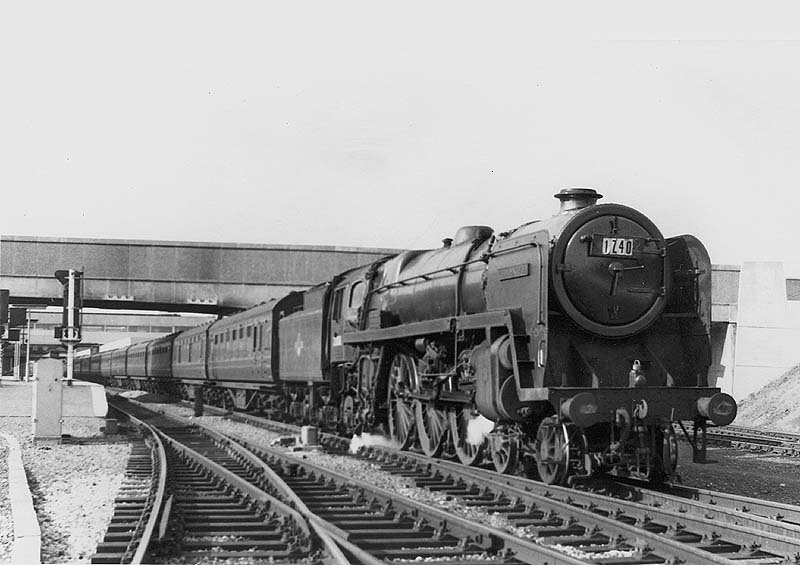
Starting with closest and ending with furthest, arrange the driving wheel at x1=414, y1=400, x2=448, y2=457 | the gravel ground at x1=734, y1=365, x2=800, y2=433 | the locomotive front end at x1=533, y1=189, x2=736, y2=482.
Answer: the locomotive front end at x1=533, y1=189, x2=736, y2=482, the driving wheel at x1=414, y1=400, x2=448, y2=457, the gravel ground at x1=734, y1=365, x2=800, y2=433

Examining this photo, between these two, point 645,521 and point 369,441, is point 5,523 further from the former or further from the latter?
point 369,441

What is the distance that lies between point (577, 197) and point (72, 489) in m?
6.31

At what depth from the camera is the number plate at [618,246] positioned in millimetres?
9156

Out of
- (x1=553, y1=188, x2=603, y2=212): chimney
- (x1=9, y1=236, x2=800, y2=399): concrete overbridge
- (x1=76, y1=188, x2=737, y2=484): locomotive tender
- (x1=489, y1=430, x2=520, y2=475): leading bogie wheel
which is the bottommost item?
(x1=489, y1=430, x2=520, y2=475): leading bogie wheel

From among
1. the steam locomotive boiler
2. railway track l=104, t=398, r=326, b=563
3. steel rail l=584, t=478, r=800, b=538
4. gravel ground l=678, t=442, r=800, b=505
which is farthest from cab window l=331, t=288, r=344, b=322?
steel rail l=584, t=478, r=800, b=538

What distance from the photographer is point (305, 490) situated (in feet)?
29.5

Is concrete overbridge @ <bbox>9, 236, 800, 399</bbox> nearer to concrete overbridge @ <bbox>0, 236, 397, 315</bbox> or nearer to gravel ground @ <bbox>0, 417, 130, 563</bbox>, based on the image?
concrete overbridge @ <bbox>0, 236, 397, 315</bbox>

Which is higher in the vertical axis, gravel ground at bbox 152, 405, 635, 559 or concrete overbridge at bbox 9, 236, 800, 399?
concrete overbridge at bbox 9, 236, 800, 399

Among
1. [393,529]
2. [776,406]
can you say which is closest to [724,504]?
[393,529]

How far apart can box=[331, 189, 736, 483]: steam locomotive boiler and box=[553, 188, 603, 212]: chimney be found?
14mm

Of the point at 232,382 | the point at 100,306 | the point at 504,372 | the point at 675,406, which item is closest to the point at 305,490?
the point at 504,372

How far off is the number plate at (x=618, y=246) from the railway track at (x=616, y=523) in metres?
2.45

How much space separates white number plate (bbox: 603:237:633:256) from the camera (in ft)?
30.1

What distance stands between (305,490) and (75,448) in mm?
6256
